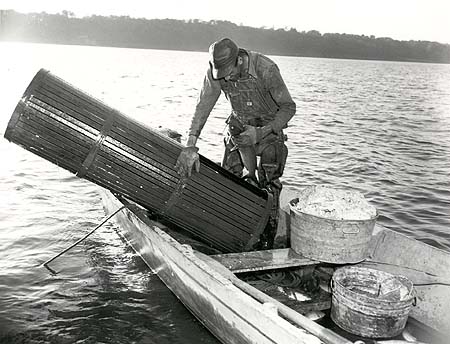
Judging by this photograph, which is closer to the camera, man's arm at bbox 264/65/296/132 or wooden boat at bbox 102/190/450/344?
wooden boat at bbox 102/190/450/344

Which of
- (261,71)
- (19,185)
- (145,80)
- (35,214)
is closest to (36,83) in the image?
(261,71)

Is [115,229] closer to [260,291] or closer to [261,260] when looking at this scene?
[261,260]

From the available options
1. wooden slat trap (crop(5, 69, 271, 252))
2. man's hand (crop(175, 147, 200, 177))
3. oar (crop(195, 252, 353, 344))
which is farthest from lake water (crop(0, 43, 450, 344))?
man's hand (crop(175, 147, 200, 177))

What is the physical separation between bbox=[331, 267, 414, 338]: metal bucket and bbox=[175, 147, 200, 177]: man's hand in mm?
1971

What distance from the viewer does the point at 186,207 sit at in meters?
5.94

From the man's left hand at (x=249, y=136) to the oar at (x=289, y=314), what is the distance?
1.67 metres

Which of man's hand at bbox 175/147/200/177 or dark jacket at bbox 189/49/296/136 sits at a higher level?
dark jacket at bbox 189/49/296/136

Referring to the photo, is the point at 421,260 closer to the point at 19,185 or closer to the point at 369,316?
the point at 369,316

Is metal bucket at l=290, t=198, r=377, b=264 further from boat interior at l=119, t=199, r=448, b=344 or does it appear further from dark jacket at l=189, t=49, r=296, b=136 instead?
dark jacket at l=189, t=49, r=296, b=136

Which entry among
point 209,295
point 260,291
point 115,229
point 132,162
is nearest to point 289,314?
point 260,291

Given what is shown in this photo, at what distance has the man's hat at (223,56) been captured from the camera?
5.72 m

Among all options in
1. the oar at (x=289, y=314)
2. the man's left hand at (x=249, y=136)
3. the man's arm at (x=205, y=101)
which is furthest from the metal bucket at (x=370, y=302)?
the man's arm at (x=205, y=101)

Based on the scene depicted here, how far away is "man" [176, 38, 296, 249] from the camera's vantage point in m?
5.83

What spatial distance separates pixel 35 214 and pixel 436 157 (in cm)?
1318
